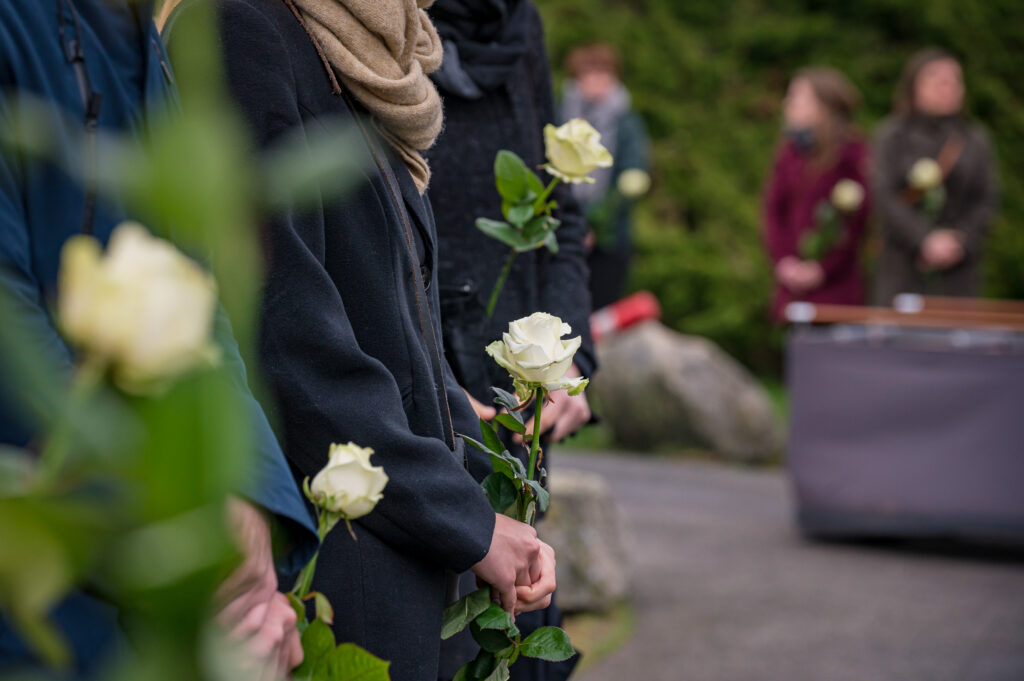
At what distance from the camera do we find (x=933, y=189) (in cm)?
662

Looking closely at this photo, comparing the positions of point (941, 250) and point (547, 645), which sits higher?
point (547, 645)

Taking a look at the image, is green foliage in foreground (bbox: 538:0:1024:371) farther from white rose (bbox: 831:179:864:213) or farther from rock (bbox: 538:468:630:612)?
rock (bbox: 538:468:630:612)

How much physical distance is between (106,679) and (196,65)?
0.99ft

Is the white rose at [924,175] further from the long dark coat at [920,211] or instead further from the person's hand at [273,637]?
the person's hand at [273,637]

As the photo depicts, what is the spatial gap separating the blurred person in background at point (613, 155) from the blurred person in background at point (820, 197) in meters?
0.84

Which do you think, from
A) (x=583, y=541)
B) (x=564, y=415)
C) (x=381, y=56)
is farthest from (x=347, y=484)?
(x=583, y=541)

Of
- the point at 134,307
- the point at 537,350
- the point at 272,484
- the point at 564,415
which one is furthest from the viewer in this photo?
the point at 564,415

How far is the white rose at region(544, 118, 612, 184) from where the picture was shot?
6.33 feet

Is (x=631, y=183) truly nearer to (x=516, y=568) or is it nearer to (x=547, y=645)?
(x=516, y=568)

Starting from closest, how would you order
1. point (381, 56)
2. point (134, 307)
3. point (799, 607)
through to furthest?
point (134, 307) → point (381, 56) → point (799, 607)

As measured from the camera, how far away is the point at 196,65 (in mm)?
617

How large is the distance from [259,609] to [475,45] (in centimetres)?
136

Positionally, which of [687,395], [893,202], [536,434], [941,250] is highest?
[536,434]

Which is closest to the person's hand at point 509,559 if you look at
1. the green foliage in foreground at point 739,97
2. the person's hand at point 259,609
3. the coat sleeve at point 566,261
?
the person's hand at point 259,609
